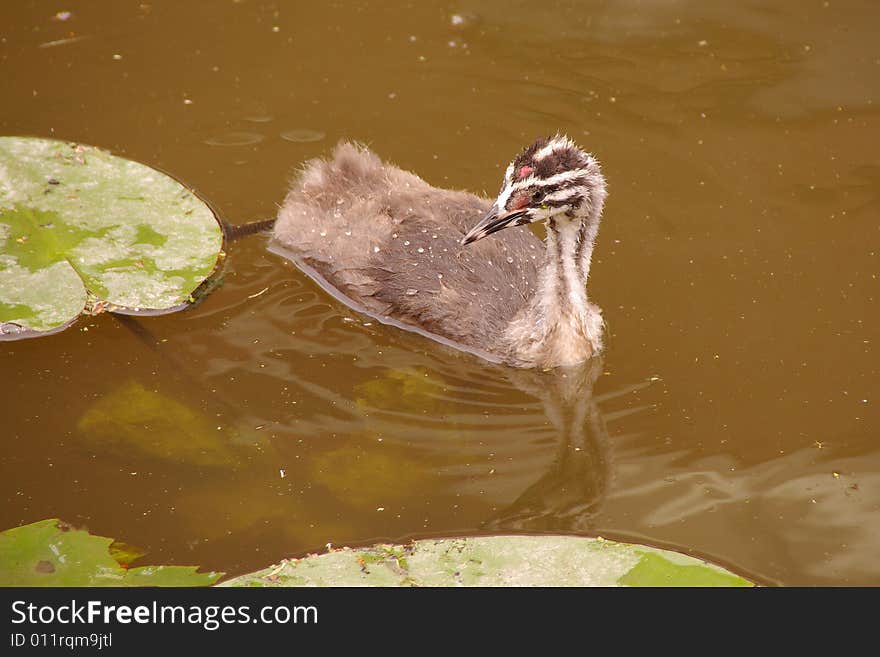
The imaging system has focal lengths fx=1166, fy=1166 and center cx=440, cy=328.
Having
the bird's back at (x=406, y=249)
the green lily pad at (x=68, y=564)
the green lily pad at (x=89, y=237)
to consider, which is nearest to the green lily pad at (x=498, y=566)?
the green lily pad at (x=68, y=564)

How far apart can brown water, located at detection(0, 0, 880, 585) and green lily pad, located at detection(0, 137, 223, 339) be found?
0.27m

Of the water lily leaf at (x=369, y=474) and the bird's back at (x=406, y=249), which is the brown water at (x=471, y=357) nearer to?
the water lily leaf at (x=369, y=474)

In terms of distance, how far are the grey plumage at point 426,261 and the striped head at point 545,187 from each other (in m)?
0.08

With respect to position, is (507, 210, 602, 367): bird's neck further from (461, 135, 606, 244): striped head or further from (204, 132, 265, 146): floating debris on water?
(204, 132, 265, 146): floating debris on water

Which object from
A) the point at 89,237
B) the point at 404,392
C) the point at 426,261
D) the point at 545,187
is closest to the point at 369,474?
the point at 404,392

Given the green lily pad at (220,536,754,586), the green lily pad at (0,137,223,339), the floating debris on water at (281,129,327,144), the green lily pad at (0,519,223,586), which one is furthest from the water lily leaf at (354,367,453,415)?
the floating debris on water at (281,129,327,144)

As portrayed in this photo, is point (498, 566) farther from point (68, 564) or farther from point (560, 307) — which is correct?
point (560, 307)

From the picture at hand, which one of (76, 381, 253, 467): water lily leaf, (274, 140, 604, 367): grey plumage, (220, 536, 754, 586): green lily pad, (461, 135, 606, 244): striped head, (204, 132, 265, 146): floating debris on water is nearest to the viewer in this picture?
(220, 536, 754, 586): green lily pad

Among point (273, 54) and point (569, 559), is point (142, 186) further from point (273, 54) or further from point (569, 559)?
point (569, 559)

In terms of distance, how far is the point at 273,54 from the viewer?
7766 millimetres

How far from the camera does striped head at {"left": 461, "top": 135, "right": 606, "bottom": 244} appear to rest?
5.43 meters

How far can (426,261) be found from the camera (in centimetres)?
591

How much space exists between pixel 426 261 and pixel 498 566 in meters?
2.08
